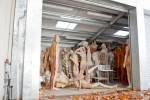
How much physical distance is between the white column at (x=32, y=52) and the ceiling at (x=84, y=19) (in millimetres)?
832

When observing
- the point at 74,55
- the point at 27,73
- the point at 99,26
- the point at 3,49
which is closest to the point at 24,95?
the point at 27,73

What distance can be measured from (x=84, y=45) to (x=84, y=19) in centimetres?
61

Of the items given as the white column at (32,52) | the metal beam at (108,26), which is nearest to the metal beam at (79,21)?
the metal beam at (108,26)

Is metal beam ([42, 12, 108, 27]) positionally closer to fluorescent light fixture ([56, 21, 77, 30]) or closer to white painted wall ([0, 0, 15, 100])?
fluorescent light fixture ([56, 21, 77, 30])

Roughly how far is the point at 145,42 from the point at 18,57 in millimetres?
2594

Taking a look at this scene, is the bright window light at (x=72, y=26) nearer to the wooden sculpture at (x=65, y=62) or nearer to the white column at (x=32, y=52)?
the wooden sculpture at (x=65, y=62)

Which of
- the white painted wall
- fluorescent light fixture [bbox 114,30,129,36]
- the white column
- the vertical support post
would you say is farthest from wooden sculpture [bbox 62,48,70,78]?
fluorescent light fixture [bbox 114,30,129,36]

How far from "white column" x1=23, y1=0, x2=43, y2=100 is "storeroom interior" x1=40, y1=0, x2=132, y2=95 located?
2.54ft

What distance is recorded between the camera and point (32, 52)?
89.3 inches

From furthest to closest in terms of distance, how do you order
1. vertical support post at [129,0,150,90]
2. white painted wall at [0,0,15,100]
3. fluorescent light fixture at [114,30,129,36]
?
1. fluorescent light fixture at [114,30,129,36]
2. vertical support post at [129,0,150,90]
3. white painted wall at [0,0,15,100]

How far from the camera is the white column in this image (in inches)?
85.4

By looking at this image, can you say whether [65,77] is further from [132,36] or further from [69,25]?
[132,36]

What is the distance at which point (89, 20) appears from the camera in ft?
13.3

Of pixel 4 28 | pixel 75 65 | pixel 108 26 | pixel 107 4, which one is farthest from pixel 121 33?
pixel 4 28
